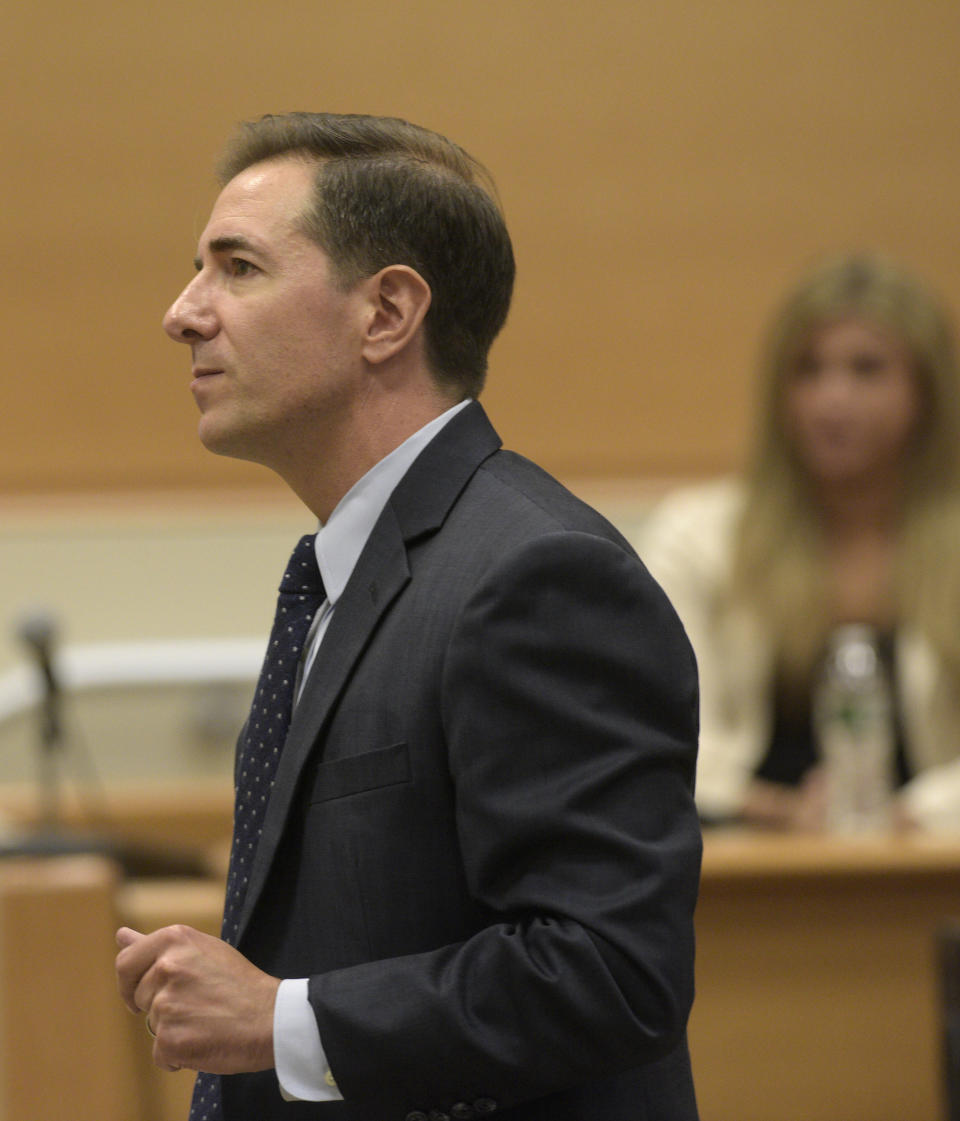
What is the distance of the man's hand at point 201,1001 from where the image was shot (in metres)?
1.08

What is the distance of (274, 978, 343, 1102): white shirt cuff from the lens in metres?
1.09

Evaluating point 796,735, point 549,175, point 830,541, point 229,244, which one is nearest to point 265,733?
point 229,244

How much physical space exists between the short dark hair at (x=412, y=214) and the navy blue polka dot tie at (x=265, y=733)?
0.20 metres

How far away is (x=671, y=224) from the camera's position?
512 centimetres

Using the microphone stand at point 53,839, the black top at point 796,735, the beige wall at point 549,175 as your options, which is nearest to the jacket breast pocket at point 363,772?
the microphone stand at point 53,839

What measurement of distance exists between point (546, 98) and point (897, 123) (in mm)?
1067

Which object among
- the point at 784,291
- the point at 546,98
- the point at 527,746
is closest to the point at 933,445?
the point at 784,291

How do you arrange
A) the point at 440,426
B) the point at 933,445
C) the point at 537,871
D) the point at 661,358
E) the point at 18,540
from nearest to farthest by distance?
the point at 537,871
the point at 440,426
the point at 933,445
the point at 18,540
the point at 661,358

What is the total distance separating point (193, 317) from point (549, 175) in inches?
155

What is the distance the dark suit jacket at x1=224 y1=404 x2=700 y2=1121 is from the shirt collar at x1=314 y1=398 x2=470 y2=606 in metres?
0.07

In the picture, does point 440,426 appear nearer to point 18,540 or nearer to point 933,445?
point 933,445

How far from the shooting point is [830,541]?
3.46 m

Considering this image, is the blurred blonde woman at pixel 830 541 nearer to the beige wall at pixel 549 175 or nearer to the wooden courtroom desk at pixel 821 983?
the wooden courtroom desk at pixel 821 983

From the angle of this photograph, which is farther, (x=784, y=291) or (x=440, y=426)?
(x=784, y=291)
